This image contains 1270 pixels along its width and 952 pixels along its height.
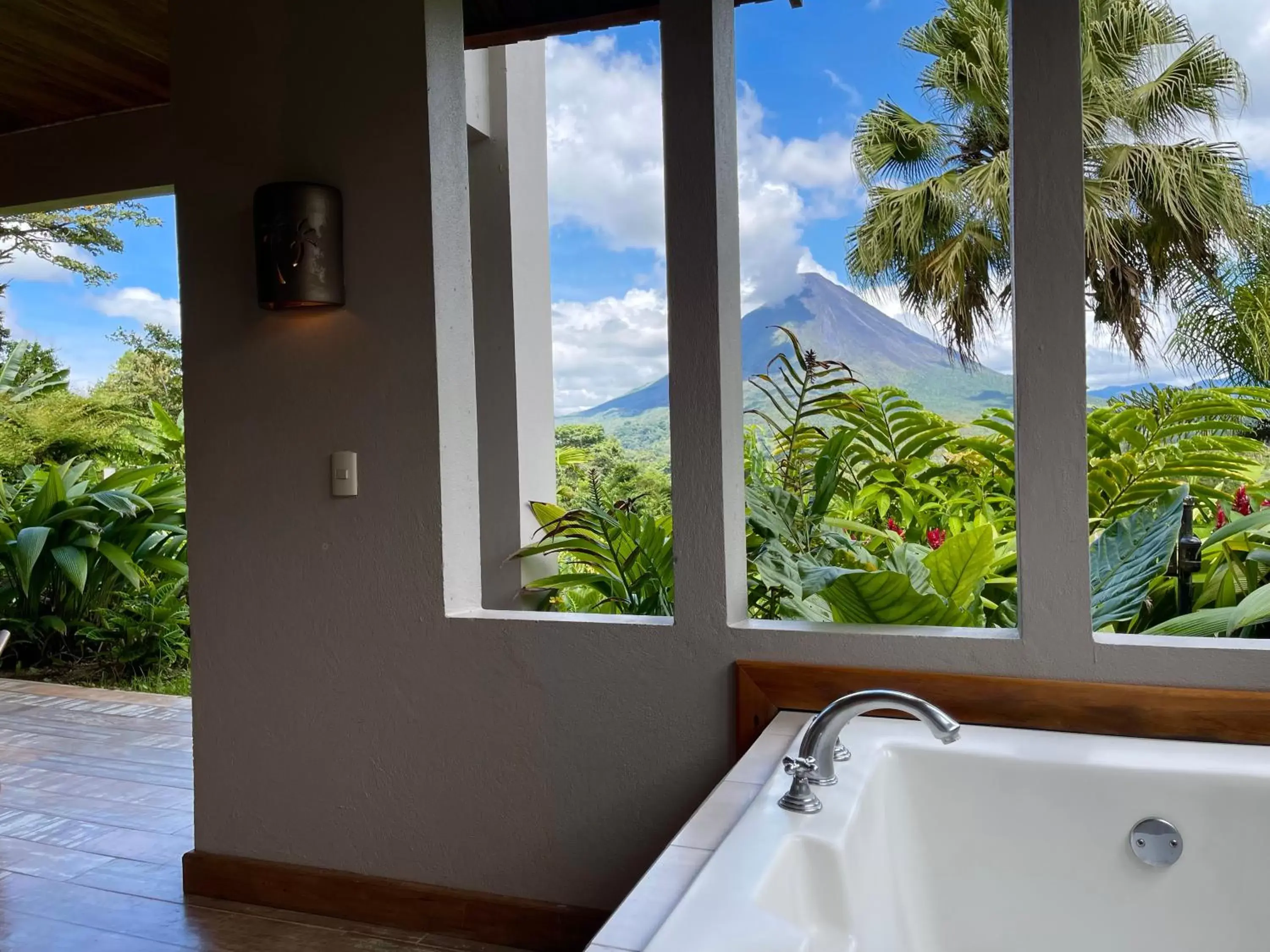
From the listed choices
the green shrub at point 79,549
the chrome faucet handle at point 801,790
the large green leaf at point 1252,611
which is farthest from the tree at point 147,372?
the large green leaf at point 1252,611

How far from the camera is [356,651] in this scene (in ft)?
7.11

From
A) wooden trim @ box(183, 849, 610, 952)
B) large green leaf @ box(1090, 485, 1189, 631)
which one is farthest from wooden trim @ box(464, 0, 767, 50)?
wooden trim @ box(183, 849, 610, 952)

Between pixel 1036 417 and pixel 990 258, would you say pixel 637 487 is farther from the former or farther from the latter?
pixel 1036 417

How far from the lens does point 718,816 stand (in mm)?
1371

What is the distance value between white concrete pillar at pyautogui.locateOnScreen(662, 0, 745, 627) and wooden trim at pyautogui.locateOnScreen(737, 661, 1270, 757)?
0.18 metres

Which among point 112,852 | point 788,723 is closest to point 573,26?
point 788,723

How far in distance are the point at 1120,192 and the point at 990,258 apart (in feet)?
3.99

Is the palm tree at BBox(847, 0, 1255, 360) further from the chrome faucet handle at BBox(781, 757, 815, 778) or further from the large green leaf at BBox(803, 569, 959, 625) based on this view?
the chrome faucet handle at BBox(781, 757, 815, 778)

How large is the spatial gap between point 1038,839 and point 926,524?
1.26 metres

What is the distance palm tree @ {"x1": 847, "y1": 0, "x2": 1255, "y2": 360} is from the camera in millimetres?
8461

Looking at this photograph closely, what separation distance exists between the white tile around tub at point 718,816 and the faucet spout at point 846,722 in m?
0.10

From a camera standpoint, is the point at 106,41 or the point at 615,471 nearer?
the point at 106,41

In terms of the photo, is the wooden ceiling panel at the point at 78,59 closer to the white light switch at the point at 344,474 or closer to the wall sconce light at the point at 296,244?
the wall sconce light at the point at 296,244

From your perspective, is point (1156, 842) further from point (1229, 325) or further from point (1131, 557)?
point (1229, 325)
